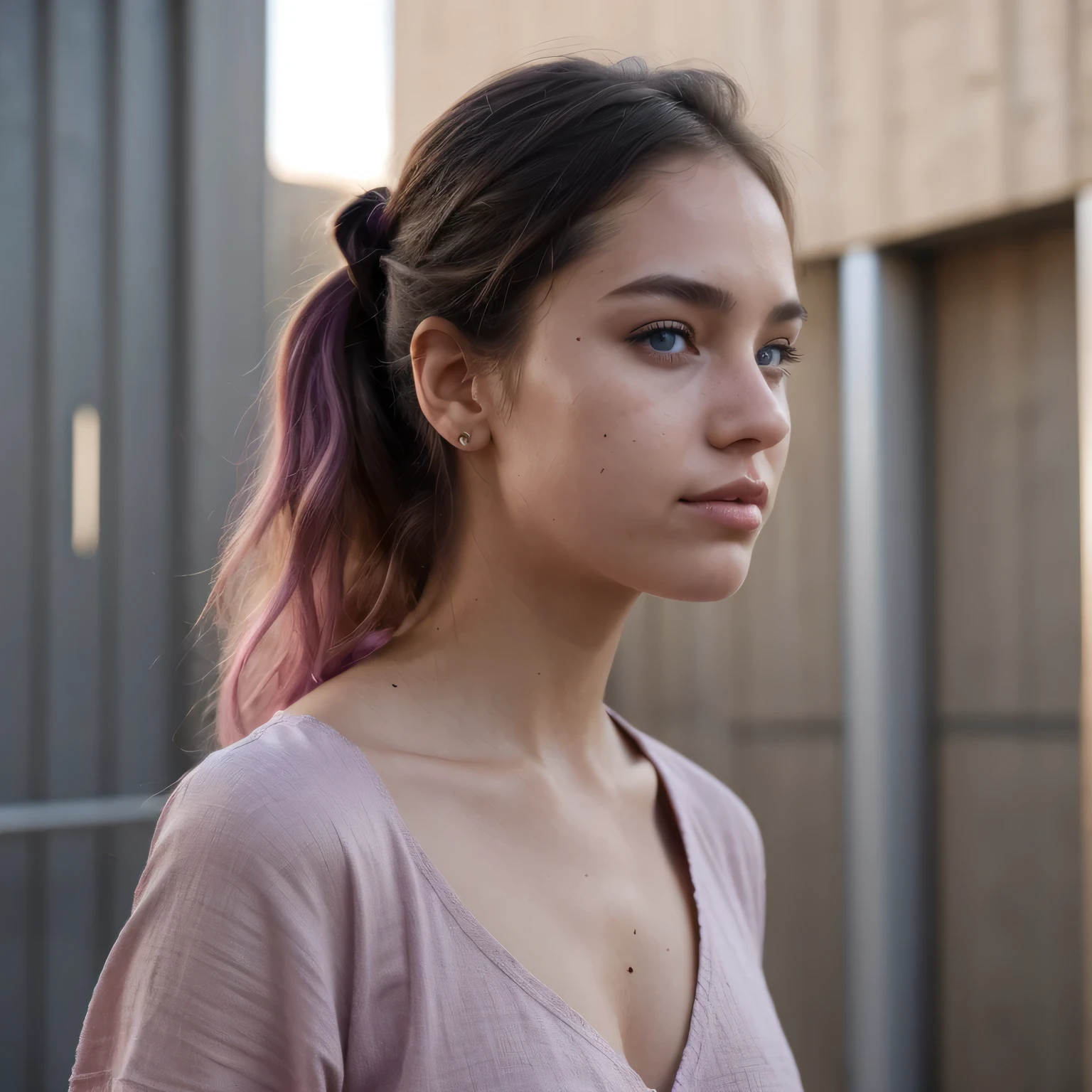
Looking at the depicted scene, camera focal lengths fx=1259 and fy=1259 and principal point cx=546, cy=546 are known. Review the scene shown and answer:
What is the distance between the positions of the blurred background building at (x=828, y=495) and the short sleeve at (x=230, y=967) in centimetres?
167

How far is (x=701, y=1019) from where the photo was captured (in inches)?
48.3

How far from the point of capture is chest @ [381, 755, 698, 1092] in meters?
1.15

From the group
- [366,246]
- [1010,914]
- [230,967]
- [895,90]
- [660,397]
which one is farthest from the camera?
[895,90]

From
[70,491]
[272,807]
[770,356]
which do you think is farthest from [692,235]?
[70,491]

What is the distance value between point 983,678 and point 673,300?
1.91 m

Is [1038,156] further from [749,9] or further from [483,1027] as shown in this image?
[483,1027]

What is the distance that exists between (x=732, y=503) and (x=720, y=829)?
1.68 ft

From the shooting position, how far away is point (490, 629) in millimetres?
1302

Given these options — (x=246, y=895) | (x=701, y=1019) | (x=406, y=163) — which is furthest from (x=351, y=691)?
(x=406, y=163)

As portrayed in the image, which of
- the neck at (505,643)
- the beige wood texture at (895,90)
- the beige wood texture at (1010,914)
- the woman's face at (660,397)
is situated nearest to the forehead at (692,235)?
the woman's face at (660,397)

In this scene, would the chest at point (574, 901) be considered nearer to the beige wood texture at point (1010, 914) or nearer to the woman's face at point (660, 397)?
the woman's face at point (660, 397)

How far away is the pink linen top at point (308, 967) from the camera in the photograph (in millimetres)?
1000

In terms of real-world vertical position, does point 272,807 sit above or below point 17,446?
below

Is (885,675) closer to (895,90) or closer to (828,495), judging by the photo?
(828,495)
